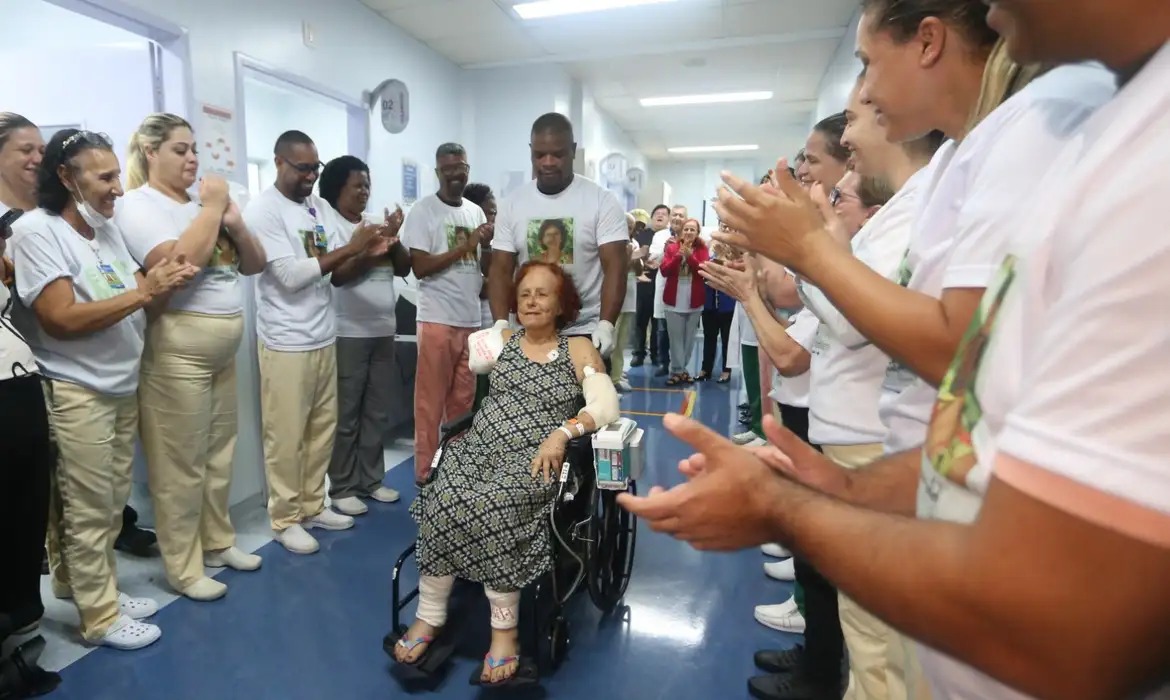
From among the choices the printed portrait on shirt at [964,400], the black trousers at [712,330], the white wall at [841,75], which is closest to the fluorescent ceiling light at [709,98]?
the white wall at [841,75]

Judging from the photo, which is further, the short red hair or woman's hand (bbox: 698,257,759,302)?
the short red hair

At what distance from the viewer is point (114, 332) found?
2.08 metres

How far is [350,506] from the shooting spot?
3191 millimetres

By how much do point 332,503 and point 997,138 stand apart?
327cm

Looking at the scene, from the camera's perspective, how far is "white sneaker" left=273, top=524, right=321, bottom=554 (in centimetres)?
280

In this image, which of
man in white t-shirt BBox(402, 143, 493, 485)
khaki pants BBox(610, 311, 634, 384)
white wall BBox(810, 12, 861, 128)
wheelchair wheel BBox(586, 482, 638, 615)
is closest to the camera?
wheelchair wheel BBox(586, 482, 638, 615)

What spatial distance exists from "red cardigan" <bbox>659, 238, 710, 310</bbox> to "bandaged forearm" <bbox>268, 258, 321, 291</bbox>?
150 inches

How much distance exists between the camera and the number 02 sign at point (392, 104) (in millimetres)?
4445

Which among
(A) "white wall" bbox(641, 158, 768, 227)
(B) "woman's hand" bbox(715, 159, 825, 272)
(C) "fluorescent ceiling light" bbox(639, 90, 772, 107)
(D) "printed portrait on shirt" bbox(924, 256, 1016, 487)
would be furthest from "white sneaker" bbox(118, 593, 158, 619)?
(A) "white wall" bbox(641, 158, 768, 227)

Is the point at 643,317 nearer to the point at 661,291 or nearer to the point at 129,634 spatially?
the point at 661,291

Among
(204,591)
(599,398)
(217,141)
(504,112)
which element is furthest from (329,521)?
(504,112)

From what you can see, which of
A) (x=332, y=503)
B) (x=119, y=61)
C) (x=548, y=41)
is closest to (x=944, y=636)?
(x=332, y=503)

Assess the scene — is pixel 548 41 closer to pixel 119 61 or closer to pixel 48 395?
pixel 119 61

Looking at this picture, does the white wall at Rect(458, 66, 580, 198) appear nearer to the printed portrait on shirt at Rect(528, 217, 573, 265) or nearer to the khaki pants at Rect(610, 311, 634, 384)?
the khaki pants at Rect(610, 311, 634, 384)
